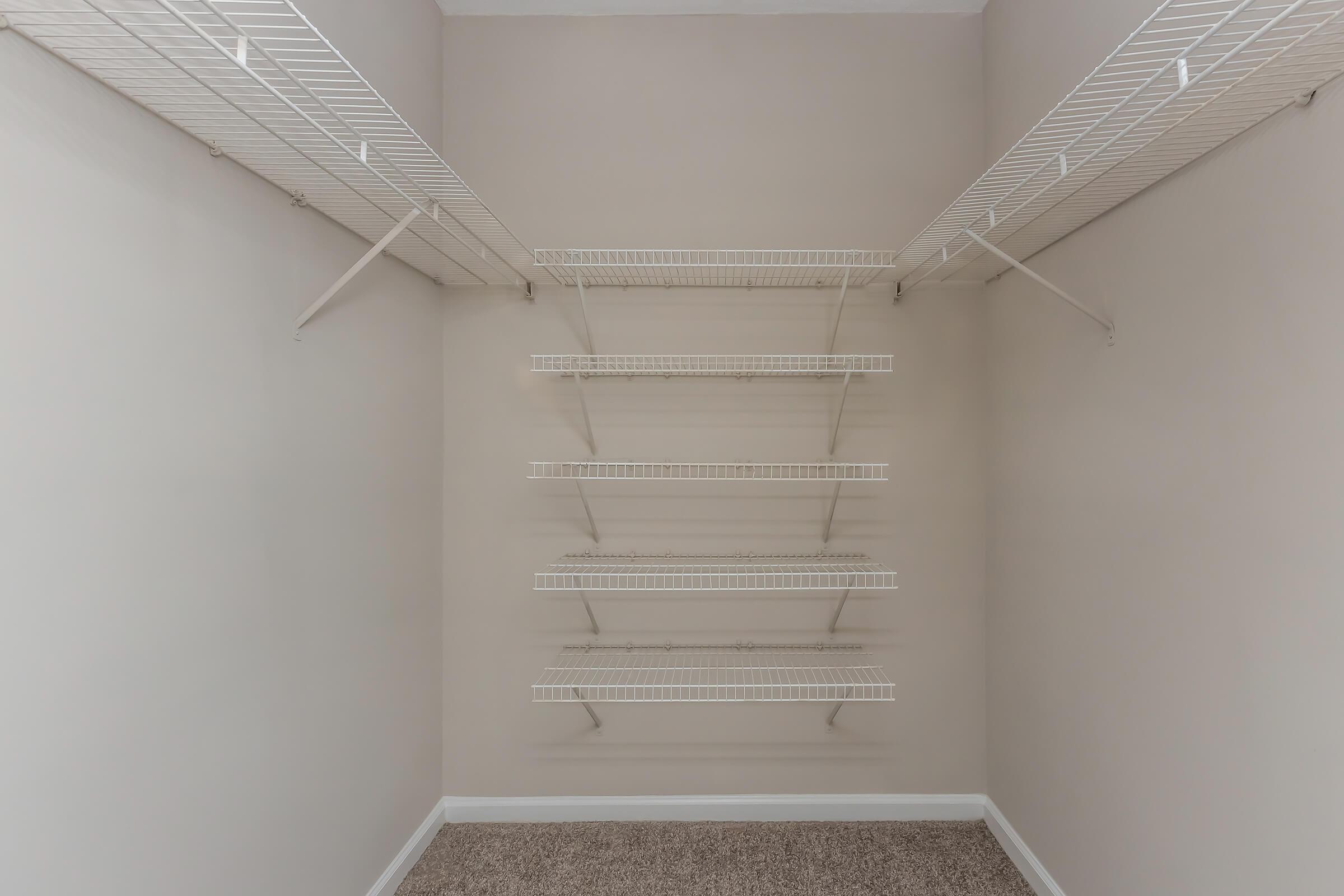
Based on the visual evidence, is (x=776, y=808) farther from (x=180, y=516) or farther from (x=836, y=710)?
(x=180, y=516)

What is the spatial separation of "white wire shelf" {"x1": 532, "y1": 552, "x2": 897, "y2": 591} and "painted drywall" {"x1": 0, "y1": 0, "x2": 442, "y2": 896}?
0.66m

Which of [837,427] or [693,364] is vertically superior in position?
[693,364]

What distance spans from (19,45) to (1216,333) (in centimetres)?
214

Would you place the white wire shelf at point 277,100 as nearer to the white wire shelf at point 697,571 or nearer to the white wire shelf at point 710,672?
the white wire shelf at point 697,571

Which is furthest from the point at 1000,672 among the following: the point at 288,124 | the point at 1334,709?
the point at 288,124

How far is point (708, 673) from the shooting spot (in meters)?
2.41

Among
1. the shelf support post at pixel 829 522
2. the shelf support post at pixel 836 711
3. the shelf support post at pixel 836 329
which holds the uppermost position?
the shelf support post at pixel 836 329

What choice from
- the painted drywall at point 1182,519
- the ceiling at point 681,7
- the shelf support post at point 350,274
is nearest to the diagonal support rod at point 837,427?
the painted drywall at point 1182,519

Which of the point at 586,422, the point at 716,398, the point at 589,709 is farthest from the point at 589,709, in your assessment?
the point at 716,398

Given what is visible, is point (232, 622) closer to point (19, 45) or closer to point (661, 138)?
point (19, 45)

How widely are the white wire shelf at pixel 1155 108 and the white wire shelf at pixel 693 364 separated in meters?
0.59

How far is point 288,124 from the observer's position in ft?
4.15

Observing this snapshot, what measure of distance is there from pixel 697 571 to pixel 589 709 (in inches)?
24.2

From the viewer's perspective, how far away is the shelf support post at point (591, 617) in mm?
2350
